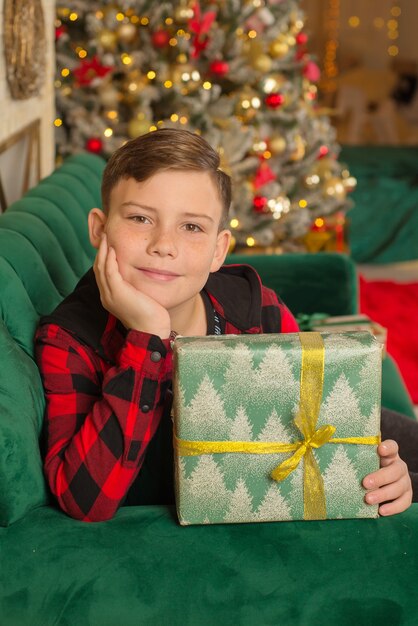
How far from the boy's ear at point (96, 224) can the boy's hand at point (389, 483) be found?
59cm

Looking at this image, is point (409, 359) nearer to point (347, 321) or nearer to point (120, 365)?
point (347, 321)

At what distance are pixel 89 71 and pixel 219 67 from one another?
0.65 metres

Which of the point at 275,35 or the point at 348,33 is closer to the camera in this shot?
the point at 275,35

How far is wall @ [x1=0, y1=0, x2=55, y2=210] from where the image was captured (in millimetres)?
2570

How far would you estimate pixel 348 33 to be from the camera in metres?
9.38

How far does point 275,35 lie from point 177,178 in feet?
11.4

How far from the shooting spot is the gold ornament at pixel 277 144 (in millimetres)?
4777

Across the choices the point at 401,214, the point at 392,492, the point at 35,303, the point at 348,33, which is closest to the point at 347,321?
the point at 35,303

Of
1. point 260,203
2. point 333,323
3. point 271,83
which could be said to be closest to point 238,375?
point 333,323

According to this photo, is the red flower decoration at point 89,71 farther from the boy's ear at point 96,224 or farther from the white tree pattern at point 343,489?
the white tree pattern at point 343,489

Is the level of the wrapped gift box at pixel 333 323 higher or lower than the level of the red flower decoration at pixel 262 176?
higher

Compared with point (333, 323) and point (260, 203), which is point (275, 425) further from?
point (260, 203)

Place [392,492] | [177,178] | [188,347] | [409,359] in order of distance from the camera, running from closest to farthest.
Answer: [188,347] → [392,492] → [177,178] → [409,359]

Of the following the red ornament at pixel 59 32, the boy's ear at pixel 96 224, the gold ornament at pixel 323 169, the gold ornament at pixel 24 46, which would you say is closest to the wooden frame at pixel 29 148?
the gold ornament at pixel 24 46
